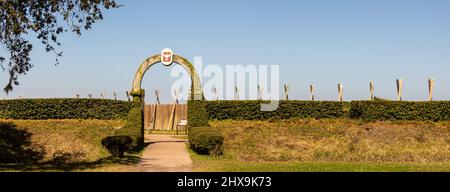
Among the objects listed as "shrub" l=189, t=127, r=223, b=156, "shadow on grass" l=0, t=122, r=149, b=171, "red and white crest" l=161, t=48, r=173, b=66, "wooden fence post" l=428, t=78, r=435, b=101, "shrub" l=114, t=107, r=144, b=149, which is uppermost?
"red and white crest" l=161, t=48, r=173, b=66

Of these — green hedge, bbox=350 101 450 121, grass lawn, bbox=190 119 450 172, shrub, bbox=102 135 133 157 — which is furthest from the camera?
green hedge, bbox=350 101 450 121

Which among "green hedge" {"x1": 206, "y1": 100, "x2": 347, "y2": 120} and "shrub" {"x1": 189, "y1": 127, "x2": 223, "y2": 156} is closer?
"shrub" {"x1": 189, "y1": 127, "x2": 223, "y2": 156}

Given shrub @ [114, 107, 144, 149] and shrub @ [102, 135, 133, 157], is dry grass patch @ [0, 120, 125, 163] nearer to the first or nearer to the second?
shrub @ [114, 107, 144, 149]

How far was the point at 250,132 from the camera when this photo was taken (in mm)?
27859

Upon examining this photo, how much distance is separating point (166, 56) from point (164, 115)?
13474 millimetres

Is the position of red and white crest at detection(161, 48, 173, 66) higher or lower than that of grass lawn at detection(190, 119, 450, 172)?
higher

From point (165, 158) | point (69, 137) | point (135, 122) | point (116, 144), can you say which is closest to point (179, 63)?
point (135, 122)

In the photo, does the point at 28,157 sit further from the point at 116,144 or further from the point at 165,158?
the point at 165,158

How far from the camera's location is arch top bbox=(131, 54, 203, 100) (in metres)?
25.4

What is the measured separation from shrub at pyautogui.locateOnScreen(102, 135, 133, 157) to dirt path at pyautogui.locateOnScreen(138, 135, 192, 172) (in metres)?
0.88

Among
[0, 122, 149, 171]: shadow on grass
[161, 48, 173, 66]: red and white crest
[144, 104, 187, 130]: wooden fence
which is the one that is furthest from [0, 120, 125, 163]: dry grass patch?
[144, 104, 187, 130]: wooden fence
